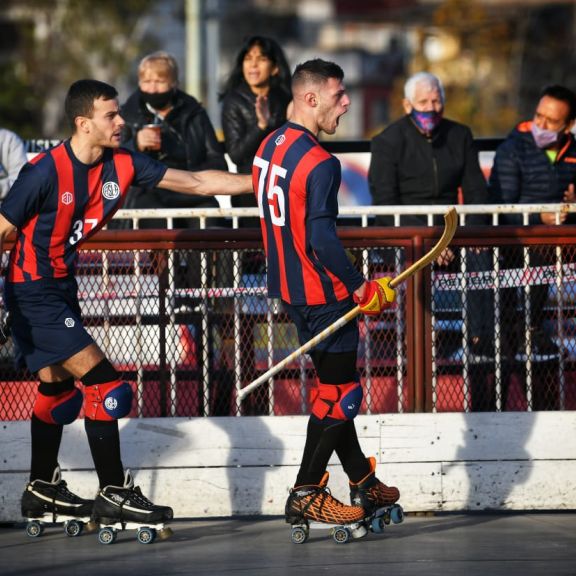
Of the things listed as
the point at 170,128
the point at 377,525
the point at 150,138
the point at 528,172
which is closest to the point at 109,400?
the point at 377,525

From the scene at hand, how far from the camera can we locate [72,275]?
699cm

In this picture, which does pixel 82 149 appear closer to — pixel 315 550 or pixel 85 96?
pixel 85 96

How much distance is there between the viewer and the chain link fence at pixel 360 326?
7617mm

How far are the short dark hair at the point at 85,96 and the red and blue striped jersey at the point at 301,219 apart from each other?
0.80 metres

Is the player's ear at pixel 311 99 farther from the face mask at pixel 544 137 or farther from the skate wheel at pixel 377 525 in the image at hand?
the face mask at pixel 544 137

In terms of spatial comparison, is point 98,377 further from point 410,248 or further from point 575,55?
point 575,55

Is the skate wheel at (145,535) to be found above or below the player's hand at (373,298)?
→ below

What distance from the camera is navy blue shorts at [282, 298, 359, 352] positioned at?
6.85 metres

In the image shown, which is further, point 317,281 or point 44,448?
point 44,448

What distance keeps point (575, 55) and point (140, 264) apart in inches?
1275

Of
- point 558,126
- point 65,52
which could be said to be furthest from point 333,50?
point 558,126

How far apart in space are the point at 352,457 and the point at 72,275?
1.61 meters

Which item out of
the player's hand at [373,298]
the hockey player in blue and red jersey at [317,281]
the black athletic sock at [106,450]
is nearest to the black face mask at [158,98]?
the hockey player in blue and red jersey at [317,281]

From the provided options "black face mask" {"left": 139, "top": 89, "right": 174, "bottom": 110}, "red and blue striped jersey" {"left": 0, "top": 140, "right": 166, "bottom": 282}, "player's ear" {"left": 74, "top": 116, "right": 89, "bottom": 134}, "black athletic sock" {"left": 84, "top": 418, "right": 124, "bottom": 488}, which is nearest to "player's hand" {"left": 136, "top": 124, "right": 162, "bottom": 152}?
"black face mask" {"left": 139, "top": 89, "right": 174, "bottom": 110}
